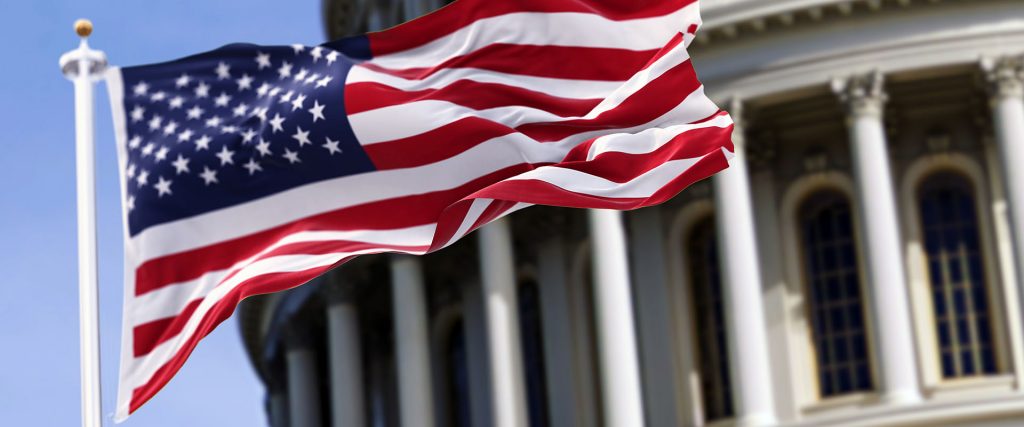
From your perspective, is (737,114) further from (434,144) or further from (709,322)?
(434,144)

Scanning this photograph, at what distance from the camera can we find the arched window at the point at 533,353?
158 ft

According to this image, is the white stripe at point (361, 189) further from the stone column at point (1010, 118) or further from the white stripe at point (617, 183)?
the stone column at point (1010, 118)

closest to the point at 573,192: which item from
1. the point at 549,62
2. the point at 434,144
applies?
the point at 434,144

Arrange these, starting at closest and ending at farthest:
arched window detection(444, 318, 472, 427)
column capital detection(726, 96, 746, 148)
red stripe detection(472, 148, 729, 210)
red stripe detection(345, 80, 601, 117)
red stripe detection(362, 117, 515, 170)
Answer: red stripe detection(472, 148, 729, 210), red stripe detection(362, 117, 515, 170), red stripe detection(345, 80, 601, 117), column capital detection(726, 96, 746, 148), arched window detection(444, 318, 472, 427)

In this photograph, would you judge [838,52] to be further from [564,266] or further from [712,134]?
[712,134]

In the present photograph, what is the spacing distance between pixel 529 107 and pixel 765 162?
2472 centimetres

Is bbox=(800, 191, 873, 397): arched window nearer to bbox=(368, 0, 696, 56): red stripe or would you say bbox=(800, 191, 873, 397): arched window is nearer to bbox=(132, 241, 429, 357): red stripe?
bbox=(368, 0, 696, 56): red stripe

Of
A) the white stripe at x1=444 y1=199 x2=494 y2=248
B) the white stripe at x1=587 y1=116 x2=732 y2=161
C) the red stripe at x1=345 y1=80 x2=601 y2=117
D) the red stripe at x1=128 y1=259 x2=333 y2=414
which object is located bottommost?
the red stripe at x1=128 y1=259 x2=333 y2=414

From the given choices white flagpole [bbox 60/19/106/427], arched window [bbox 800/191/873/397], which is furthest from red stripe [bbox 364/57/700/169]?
arched window [bbox 800/191/873/397]

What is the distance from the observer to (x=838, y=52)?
42406 mm

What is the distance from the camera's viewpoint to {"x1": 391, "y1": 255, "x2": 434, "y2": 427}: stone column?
1811 inches

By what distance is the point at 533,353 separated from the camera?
48.3 m

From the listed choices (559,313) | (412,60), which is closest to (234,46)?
(412,60)

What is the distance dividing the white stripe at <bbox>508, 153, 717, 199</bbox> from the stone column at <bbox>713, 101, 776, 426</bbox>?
21.7 m
